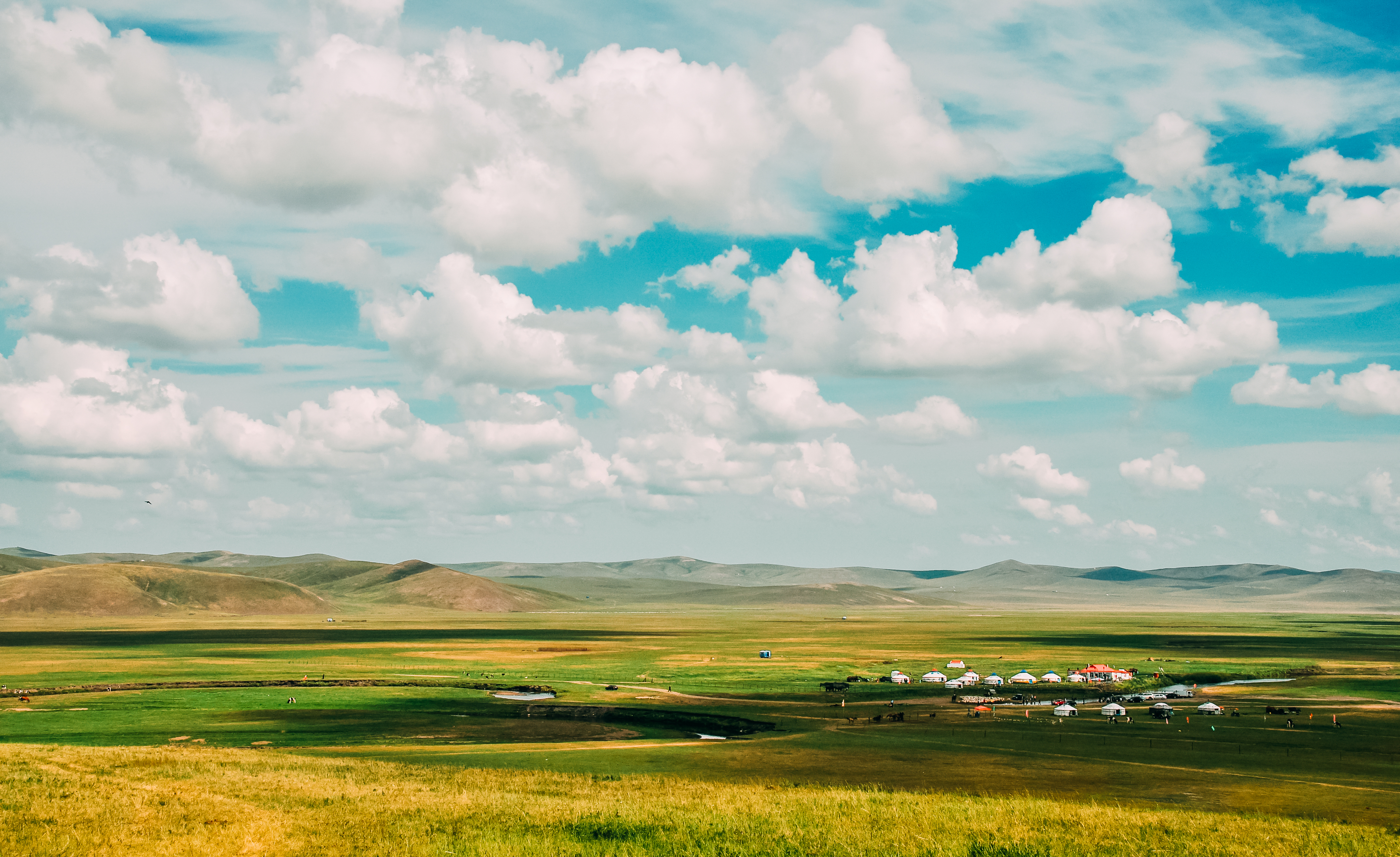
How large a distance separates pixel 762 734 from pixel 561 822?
43.1 metres

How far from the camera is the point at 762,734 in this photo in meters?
77.5

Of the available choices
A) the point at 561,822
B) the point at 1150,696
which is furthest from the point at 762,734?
the point at 1150,696

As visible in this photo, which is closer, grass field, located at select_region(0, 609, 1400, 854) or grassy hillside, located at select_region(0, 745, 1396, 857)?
grassy hillside, located at select_region(0, 745, 1396, 857)

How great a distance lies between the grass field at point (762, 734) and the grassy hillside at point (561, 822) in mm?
530

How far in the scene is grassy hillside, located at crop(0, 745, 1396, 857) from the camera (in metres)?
32.1

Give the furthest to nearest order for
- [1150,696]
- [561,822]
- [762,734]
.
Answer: [1150,696], [762,734], [561,822]

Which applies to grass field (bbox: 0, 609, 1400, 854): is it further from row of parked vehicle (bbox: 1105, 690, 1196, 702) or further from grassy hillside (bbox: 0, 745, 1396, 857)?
row of parked vehicle (bbox: 1105, 690, 1196, 702)

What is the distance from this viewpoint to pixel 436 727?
78438mm

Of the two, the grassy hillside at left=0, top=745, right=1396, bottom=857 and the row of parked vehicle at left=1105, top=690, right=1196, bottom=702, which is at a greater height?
the grassy hillside at left=0, top=745, right=1396, bottom=857

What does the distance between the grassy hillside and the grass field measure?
20.9 inches

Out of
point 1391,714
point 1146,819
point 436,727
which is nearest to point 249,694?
point 436,727

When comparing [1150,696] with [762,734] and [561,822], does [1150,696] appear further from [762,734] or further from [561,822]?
[561,822]

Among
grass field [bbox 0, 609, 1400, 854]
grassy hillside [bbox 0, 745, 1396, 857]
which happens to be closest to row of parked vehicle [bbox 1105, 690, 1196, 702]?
grass field [bbox 0, 609, 1400, 854]

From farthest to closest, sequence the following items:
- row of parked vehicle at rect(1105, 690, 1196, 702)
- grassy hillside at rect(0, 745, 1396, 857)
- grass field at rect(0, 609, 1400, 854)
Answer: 1. row of parked vehicle at rect(1105, 690, 1196, 702)
2. grass field at rect(0, 609, 1400, 854)
3. grassy hillside at rect(0, 745, 1396, 857)
